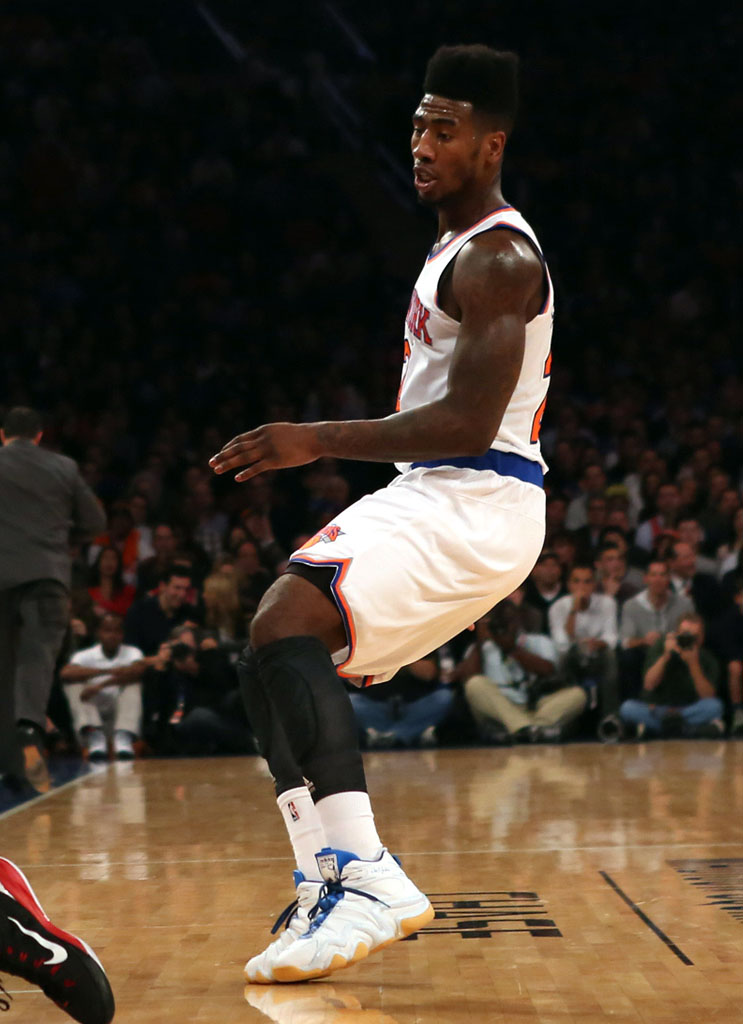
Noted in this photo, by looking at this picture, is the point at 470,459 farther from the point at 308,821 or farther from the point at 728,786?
the point at 728,786

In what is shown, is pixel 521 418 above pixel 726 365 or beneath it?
above

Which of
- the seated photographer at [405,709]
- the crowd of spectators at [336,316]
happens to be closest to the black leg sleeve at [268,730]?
the crowd of spectators at [336,316]

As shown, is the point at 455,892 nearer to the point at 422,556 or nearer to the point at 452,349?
the point at 422,556

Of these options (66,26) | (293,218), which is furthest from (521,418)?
(66,26)

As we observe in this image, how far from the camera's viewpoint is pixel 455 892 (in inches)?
140

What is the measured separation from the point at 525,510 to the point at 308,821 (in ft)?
2.60

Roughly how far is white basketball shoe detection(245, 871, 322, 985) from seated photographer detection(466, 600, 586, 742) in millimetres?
5346

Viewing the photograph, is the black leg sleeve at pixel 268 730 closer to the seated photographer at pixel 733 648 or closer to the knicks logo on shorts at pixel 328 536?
the knicks logo on shorts at pixel 328 536

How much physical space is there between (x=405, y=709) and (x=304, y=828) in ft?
17.9

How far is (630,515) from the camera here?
1034 centimetres

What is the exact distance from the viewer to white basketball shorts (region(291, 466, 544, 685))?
8.85 ft

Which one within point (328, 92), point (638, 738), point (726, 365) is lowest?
point (638, 738)

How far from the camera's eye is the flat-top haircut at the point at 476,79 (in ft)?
9.52

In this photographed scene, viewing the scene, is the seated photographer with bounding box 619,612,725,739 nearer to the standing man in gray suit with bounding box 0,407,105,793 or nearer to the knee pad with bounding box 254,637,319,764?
the standing man in gray suit with bounding box 0,407,105,793
